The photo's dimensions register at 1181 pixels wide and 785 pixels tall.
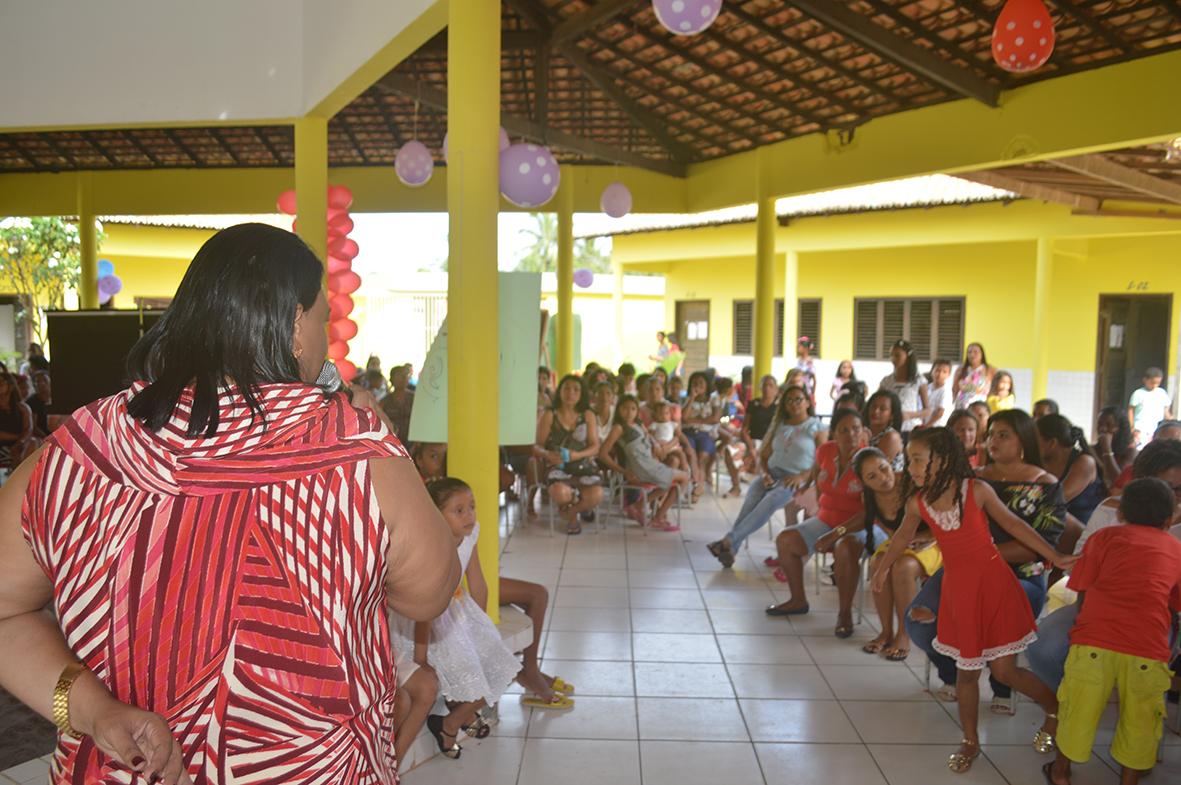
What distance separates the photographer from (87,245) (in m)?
11.5

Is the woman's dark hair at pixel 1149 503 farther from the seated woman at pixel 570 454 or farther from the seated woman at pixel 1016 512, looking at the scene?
the seated woman at pixel 570 454

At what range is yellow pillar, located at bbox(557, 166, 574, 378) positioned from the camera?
37.2 feet

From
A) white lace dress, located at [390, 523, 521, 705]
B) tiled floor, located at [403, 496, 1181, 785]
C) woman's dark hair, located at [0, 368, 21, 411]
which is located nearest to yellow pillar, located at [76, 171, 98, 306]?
woman's dark hair, located at [0, 368, 21, 411]

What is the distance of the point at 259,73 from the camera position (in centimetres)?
505

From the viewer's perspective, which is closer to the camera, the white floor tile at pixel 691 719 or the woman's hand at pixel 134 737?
the woman's hand at pixel 134 737

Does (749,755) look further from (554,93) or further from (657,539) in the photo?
(554,93)

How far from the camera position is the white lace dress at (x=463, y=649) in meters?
3.10

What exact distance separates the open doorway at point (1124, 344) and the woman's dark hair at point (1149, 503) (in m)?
Result: 10.3

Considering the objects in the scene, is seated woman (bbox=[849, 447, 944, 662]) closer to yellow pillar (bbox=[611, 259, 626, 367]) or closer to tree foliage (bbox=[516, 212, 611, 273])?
yellow pillar (bbox=[611, 259, 626, 367])

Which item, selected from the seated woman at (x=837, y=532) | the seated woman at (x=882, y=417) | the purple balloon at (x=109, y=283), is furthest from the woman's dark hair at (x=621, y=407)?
the purple balloon at (x=109, y=283)

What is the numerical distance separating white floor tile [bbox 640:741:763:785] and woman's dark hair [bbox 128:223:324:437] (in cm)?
257

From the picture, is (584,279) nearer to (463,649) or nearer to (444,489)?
(444,489)

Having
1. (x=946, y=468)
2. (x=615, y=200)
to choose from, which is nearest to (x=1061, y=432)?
(x=946, y=468)

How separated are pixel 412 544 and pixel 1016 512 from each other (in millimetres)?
3521
